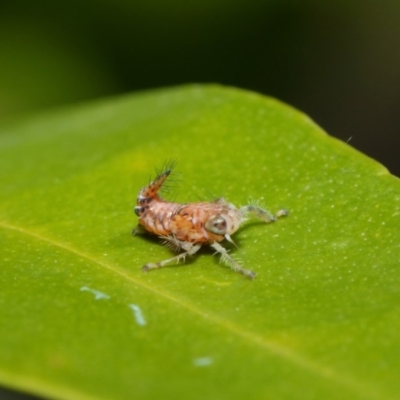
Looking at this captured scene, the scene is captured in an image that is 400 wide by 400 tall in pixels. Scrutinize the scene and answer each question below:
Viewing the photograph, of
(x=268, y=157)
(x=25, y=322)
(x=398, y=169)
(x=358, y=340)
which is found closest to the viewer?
(x=358, y=340)

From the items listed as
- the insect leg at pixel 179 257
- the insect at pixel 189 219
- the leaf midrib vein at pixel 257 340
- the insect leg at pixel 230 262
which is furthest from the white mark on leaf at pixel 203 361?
the insect at pixel 189 219

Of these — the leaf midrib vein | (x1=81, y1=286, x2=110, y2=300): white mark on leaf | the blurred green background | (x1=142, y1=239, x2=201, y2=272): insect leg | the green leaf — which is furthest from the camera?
the blurred green background

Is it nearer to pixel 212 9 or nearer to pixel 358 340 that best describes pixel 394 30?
pixel 212 9

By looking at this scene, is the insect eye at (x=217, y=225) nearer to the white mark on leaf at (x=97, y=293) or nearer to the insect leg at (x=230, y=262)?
the insect leg at (x=230, y=262)

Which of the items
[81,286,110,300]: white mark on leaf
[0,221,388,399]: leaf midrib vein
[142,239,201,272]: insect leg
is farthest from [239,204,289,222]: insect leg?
[81,286,110,300]: white mark on leaf

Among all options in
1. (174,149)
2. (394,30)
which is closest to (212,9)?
(394,30)

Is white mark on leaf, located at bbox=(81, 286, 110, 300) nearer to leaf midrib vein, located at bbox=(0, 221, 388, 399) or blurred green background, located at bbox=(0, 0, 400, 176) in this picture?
leaf midrib vein, located at bbox=(0, 221, 388, 399)
